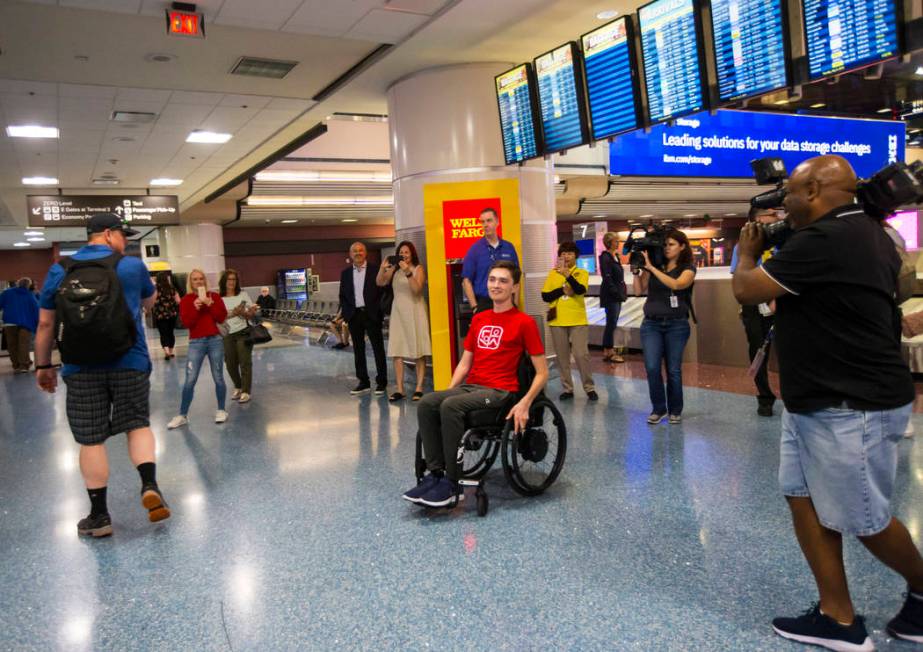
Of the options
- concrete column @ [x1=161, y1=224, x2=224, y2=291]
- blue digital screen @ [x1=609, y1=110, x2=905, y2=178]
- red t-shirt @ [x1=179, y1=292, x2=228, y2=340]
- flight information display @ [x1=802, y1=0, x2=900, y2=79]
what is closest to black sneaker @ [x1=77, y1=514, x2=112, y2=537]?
red t-shirt @ [x1=179, y1=292, x2=228, y2=340]

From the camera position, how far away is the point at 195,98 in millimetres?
7562

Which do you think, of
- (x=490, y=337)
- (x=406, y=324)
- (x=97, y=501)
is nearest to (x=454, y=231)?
(x=406, y=324)

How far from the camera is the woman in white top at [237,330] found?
22.1 ft

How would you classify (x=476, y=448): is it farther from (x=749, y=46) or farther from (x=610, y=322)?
(x=610, y=322)

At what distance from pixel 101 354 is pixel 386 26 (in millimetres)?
3575

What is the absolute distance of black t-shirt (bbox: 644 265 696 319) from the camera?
16.5ft

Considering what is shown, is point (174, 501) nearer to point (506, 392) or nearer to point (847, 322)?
point (506, 392)

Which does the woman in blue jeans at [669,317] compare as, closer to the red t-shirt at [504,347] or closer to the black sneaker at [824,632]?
the red t-shirt at [504,347]

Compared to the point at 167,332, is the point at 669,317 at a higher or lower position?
lower

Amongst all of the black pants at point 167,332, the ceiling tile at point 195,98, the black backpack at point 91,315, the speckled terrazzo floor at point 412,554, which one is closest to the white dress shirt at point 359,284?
the speckled terrazzo floor at point 412,554

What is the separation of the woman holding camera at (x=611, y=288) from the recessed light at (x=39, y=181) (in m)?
9.25

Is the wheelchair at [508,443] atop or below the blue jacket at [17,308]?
below

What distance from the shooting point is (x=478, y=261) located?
6031mm

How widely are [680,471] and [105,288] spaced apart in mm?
3171
